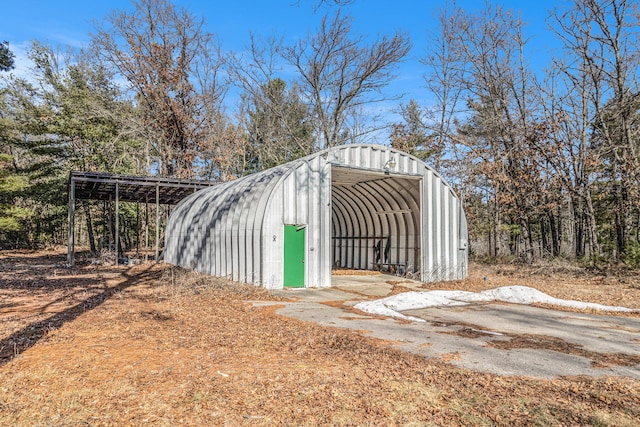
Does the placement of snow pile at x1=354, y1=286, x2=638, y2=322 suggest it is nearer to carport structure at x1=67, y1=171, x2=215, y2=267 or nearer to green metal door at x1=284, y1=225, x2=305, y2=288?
green metal door at x1=284, y1=225, x2=305, y2=288

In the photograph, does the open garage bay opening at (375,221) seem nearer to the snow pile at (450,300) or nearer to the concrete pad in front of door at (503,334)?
the snow pile at (450,300)

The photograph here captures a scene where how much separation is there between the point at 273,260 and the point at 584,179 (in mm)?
16816

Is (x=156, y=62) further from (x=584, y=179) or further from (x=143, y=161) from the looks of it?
(x=584, y=179)

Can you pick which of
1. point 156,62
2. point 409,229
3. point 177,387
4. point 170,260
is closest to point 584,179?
point 409,229

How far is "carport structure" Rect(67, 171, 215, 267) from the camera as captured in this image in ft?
64.3

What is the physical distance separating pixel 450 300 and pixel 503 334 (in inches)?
143

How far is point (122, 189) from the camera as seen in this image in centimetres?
2305

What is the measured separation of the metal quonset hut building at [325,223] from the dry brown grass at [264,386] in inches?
232

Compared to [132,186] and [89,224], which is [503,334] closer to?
[132,186]

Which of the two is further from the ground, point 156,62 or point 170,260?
point 156,62

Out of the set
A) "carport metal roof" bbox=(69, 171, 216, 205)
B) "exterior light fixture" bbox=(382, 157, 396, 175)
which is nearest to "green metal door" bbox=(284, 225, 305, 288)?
"exterior light fixture" bbox=(382, 157, 396, 175)

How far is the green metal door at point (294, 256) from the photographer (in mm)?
13305

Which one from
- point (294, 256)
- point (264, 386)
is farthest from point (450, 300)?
point (264, 386)

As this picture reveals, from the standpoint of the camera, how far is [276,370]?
17.1 ft
